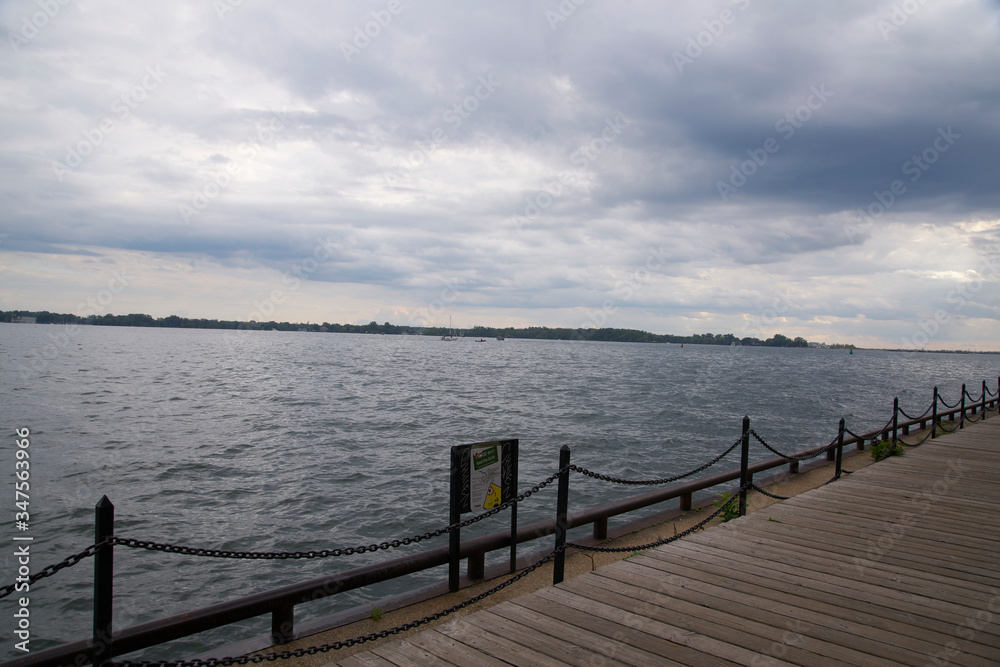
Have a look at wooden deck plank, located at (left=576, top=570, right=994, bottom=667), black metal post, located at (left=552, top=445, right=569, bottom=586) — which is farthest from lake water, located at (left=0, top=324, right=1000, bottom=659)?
wooden deck plank, located at (left=576, top=570, right=994, bottom=667)

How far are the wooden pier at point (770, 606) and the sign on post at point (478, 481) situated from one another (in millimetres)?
1061

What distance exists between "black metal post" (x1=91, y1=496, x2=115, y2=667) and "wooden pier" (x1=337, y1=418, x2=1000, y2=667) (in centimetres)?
148

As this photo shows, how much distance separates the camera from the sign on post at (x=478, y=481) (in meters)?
5.29

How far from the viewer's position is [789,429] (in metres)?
26.1

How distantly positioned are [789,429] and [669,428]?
6.35m

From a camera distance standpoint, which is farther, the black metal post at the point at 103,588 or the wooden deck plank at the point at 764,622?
the wooden deck plank at the point at 764,622

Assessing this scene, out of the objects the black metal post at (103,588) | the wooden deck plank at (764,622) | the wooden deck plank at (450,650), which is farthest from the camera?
the wooden deck plank at (764,622)

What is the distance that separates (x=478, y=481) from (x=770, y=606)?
2.74m

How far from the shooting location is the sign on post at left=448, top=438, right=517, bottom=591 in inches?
208

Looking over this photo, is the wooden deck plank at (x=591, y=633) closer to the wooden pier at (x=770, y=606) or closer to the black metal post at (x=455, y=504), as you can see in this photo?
the wooden pier at (x=770, y=606)

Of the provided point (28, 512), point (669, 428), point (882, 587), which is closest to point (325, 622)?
point (882, 587)

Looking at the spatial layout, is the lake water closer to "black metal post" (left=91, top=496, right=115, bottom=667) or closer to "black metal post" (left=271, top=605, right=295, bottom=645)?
"black metal post" (left=271, top=605, right=295, bottom=645)

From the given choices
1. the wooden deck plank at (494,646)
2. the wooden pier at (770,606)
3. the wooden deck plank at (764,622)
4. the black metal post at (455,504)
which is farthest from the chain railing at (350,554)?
the wooden deck plank at (764,622)

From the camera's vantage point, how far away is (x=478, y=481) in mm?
5512
